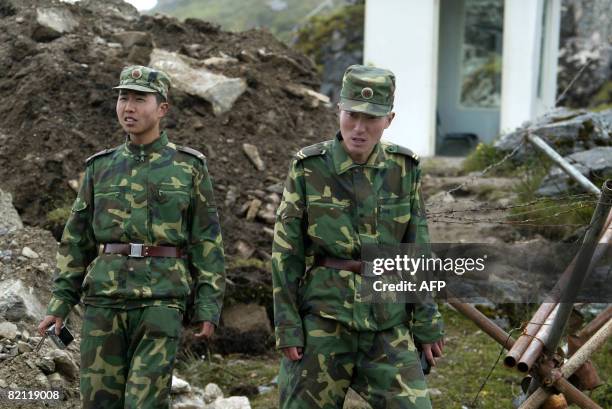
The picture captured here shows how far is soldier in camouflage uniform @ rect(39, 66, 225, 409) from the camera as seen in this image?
13.8 feet

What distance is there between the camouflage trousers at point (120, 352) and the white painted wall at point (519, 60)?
426 inches

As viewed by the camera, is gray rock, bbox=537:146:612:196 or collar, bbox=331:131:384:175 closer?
collar, bbox=331:131:384:175

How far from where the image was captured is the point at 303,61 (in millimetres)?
11742

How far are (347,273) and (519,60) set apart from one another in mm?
11266

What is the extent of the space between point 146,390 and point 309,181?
3.73ft

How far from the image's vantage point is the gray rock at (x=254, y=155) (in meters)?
9.49

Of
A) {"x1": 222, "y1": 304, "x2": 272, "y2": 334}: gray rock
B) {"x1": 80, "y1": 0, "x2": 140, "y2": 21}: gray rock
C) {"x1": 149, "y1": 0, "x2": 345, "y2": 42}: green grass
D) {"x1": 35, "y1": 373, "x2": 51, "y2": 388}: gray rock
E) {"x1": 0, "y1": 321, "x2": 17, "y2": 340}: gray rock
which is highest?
{"x1": 149, "y1": 0, "x2": 345, "y2": 42}: green grass

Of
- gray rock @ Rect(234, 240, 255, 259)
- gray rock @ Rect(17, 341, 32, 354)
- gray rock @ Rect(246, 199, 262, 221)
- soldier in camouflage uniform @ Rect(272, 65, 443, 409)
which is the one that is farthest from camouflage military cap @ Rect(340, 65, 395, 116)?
gray rock @ Rect(246, 199, 262, 221)

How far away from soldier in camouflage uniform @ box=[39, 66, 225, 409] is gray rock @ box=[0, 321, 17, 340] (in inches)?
65.2

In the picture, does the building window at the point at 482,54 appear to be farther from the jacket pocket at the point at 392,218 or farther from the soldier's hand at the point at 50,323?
the soldier's hand at the point at 50,323

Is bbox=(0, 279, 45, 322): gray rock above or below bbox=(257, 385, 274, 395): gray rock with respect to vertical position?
above

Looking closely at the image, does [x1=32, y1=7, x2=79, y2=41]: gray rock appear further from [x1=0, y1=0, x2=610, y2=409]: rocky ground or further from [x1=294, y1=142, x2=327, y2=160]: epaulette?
[x1=294, y1=142, x2=327, y2=160]: epaulette

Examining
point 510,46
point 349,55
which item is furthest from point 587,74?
point 510,46

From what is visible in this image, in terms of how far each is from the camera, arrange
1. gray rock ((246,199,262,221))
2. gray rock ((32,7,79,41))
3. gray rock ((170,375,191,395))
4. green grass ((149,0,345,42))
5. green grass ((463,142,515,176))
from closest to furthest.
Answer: gray rock ((170,375,191,395)) < gray rock ((246,199,262,221)) < gray rock ((32,7,79,41)) < green grass ((463,142,515,176)) < green grass ((149,0,345,42))
